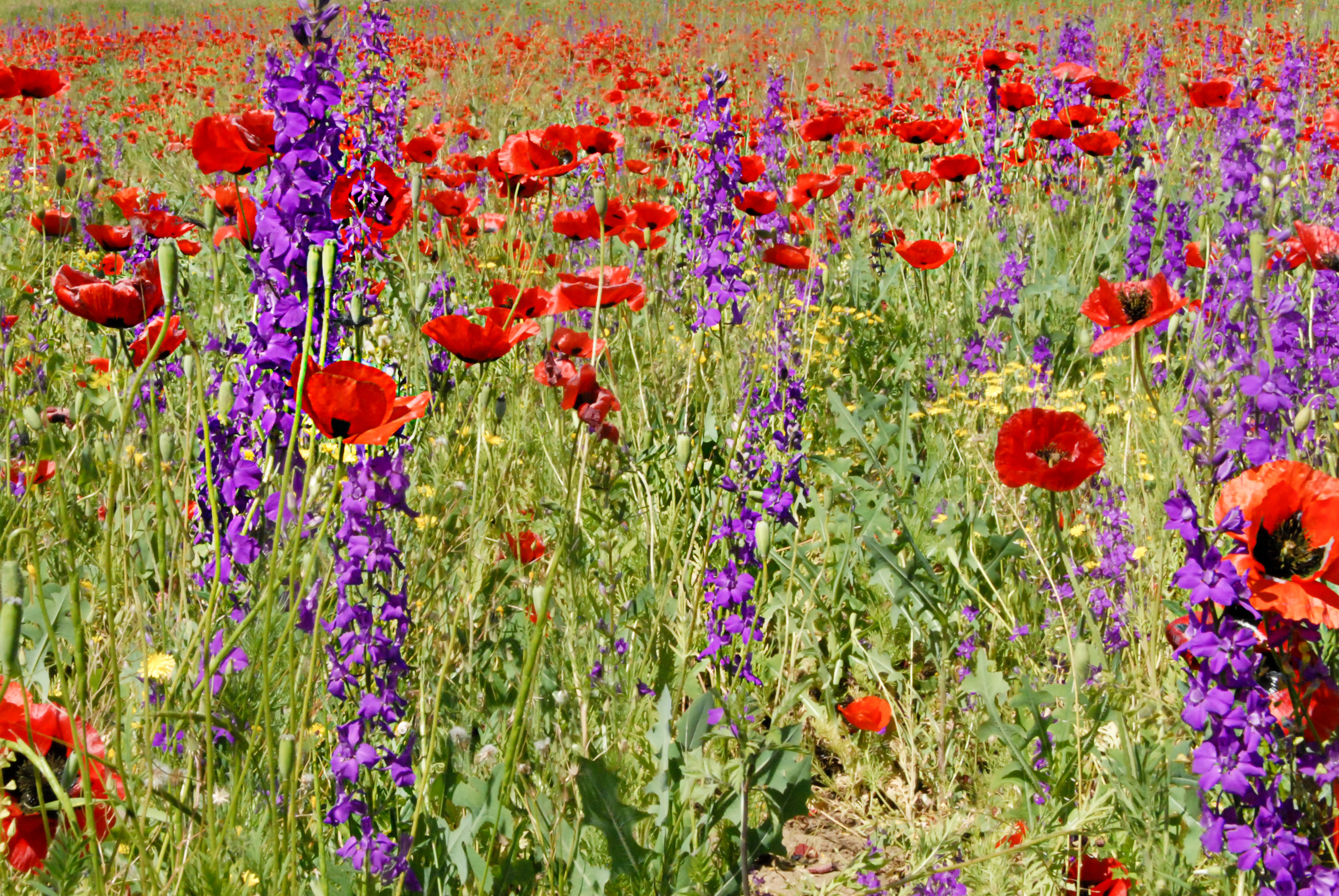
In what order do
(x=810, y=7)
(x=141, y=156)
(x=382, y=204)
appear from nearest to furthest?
(x=382, y=204), (x=141, y=156), (x=810, y=7)

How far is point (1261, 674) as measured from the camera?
3.66 ft

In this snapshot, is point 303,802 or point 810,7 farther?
point 810,7

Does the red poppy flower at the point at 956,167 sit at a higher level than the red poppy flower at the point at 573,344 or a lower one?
higher

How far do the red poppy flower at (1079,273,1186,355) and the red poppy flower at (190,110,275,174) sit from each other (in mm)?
1258

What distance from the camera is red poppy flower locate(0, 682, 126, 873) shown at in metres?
0.97

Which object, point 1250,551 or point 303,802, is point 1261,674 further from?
point 303,802

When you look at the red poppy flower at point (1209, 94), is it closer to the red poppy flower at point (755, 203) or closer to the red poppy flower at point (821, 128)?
the red poppy flower at point (821, 128)

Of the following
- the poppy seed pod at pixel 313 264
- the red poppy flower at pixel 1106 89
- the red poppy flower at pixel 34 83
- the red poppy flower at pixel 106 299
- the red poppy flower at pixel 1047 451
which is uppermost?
the red poppy flower at pixel 34 83

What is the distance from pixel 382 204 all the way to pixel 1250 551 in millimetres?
1554

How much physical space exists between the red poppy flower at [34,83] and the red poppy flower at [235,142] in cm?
137

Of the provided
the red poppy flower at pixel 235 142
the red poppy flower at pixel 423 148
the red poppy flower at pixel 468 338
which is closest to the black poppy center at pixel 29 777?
the red poppy flower at pixel 468 338

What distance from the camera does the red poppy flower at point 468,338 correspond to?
1.46 metres

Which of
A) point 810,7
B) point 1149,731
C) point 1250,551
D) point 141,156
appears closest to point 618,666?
point 1149,731

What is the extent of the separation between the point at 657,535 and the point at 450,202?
1.28 m
